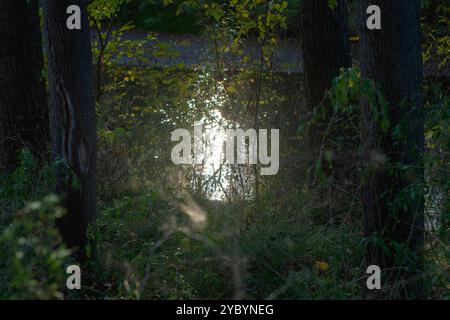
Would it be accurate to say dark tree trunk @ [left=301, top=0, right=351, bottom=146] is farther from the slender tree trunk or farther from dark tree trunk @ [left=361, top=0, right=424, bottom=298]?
dark tree trunk @ [left=361, top=0, right=424, bottom=298]

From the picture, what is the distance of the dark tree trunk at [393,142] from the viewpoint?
4.71 metres

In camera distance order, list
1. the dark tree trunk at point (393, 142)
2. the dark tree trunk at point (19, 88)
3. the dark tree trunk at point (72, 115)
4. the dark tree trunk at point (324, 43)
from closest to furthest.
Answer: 1. the dark tree trunk at point (393, 142)
2. the dark tree trunk at point (72, 115)
3. the dark tree trunk at point (324, 43)
4. the dark tree trunk at point (19, 88)

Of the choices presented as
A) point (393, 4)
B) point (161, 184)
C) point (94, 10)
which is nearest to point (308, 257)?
point (393, 4)

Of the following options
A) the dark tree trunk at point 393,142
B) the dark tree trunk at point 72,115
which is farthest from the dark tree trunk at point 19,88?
the dark tree trunk at point 393,142

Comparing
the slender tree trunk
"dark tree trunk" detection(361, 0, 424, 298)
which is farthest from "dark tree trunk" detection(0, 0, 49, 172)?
"dark tree trunk" detection(361, 0, 424, 298)

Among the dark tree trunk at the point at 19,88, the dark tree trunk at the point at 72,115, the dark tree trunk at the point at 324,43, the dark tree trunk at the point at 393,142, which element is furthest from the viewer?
the dark tree trunk at the point at 19,88

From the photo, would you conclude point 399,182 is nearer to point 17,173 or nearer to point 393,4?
point 393,4

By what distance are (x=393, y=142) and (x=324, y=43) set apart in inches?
97.8

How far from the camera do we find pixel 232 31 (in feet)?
26.4

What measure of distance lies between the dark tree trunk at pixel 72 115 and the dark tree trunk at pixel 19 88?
2187 mm

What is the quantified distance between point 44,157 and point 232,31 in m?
2.40

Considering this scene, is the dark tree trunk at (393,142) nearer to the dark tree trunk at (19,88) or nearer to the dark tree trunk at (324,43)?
the dark tree trunk at (324,43)

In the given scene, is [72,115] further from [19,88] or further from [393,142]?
[19,88]

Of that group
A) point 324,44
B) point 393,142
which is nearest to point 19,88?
point 324,44
